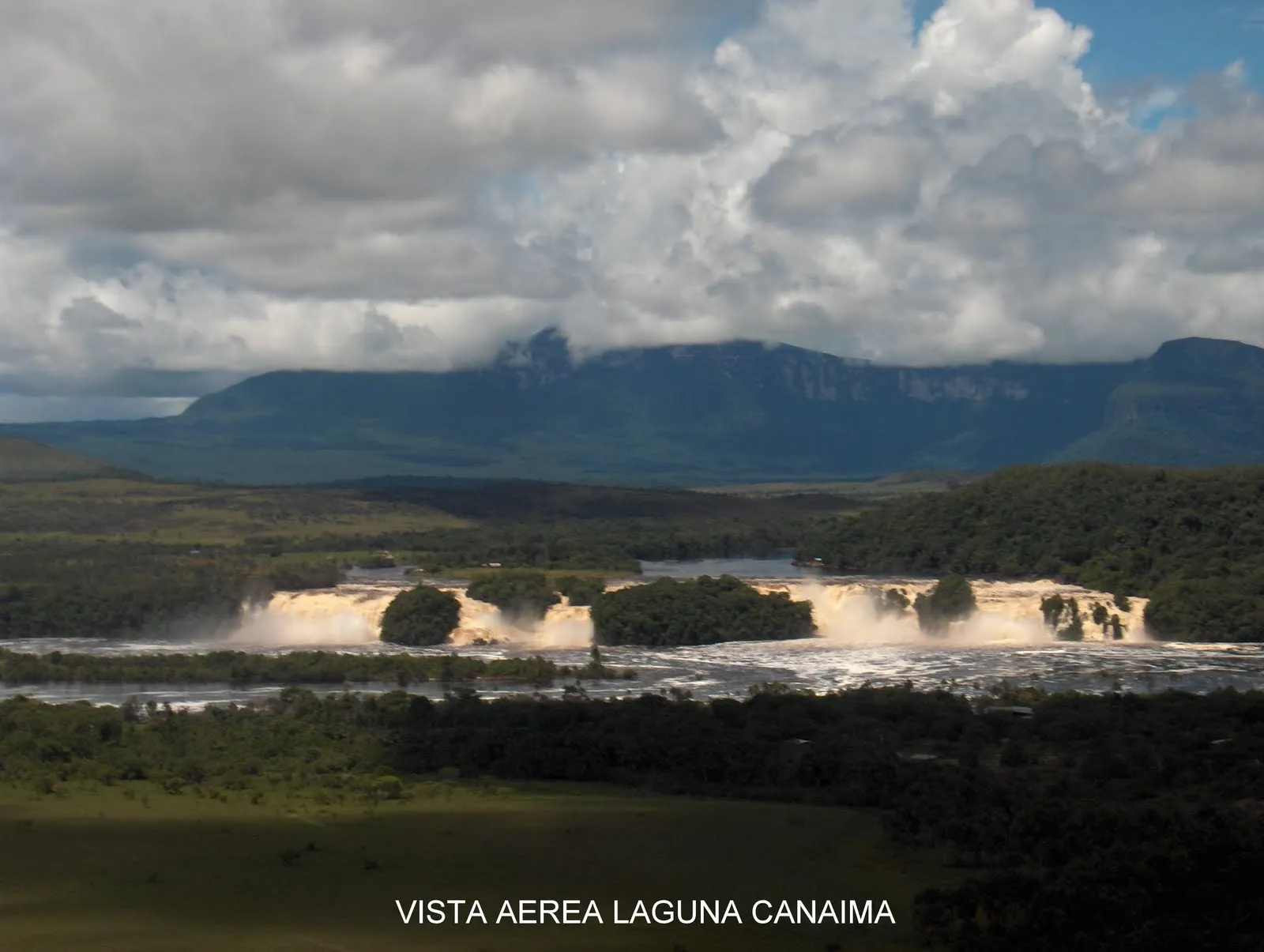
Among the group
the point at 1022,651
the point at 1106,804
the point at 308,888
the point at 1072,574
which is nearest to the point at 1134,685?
the point at 1022,651

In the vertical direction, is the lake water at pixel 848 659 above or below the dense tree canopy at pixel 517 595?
below

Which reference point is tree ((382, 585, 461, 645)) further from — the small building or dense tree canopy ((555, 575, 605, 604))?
the small building

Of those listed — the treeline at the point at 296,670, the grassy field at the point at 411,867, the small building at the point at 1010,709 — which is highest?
the treeline at the point at 296,670

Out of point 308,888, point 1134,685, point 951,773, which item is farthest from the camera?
point 1134,685

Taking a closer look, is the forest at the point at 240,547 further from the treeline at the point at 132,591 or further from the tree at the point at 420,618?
the tree at the point at 420,618

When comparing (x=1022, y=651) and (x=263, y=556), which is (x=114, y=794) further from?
(x=263, y=556)

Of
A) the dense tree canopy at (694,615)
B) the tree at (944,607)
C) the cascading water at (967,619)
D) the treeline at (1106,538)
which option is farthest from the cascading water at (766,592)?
the treeline at (1106,538)
